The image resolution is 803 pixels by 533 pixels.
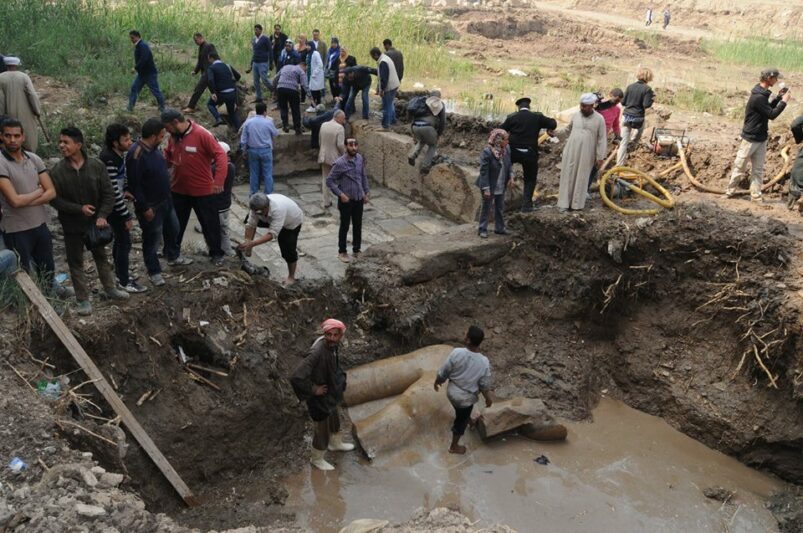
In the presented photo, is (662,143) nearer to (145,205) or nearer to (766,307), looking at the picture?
(766,307)

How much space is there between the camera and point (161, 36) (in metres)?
15.5

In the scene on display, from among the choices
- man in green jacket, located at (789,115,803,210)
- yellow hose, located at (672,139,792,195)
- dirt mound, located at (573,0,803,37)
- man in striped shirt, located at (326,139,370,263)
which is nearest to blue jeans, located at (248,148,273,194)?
man in striped shirt, located at (326,139,370,263)

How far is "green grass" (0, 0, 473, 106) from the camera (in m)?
12.4

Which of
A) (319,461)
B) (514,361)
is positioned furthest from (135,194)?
(514,361)

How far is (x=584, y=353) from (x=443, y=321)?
5.75ft

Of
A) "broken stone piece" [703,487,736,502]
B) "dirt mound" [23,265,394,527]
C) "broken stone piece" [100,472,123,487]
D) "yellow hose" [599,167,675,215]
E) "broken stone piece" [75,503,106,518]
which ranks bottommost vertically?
"broken stone piece" [703,487,736,502]

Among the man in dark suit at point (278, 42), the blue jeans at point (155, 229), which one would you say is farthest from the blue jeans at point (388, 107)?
the blue jeans at point (155, 229)

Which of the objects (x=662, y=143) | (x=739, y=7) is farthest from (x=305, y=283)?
(x=739, y=7)

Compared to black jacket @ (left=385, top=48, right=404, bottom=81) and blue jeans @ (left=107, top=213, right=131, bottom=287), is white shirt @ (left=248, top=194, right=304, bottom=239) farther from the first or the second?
black jacket @ (left=385, top=48, right=404, bottom=81)

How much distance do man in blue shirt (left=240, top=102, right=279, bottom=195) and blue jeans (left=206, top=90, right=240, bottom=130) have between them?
1546mm

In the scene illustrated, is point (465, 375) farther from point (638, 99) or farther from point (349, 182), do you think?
point (638, 99)

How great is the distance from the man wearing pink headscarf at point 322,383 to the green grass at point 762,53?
20308 millimetres

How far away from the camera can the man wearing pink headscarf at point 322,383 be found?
5570 millimetres

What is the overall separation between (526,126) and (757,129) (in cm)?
302
